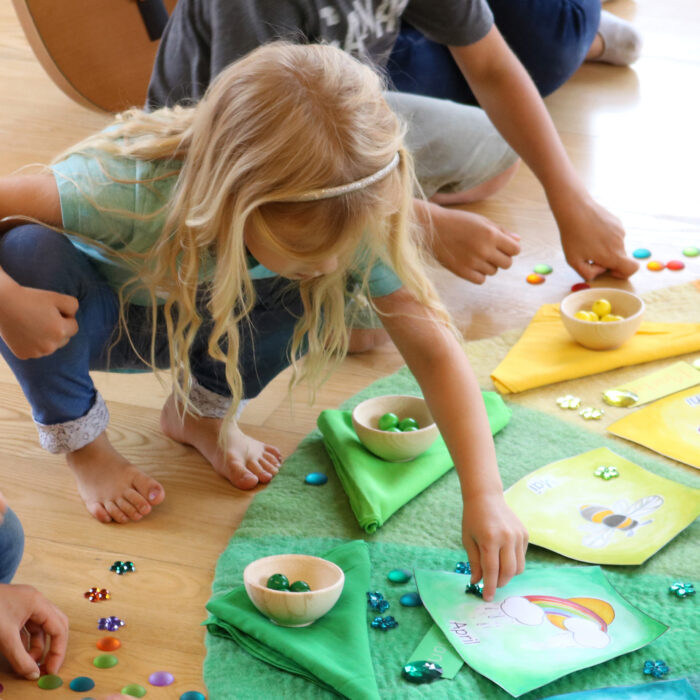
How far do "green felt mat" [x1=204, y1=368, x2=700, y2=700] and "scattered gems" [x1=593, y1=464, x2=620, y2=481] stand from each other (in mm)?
49

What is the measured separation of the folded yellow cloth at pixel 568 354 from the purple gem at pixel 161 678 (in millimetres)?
580

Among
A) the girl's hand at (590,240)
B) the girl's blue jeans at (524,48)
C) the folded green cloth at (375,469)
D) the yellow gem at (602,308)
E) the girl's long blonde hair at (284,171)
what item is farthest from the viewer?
the girl's blue jeans at (524,48)

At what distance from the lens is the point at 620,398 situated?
122 centimetres

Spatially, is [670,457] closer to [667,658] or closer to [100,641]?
[667,658]

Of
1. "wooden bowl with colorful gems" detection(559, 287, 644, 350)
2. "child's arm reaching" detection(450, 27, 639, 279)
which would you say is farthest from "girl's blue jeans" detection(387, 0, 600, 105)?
"wooden bowl with colorful gems" detection(559, 287, 644, 350)

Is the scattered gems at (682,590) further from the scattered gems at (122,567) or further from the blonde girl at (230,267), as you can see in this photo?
the scattered gems at (122,567)

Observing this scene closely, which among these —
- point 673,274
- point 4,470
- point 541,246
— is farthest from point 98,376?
point 673,274

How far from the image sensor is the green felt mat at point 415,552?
2.74 ft

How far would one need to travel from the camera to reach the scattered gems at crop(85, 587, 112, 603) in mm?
958

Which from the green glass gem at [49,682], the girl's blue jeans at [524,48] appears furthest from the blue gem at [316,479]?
the girl's blue jeans at [524,48]

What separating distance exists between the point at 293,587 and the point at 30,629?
0.25 meters

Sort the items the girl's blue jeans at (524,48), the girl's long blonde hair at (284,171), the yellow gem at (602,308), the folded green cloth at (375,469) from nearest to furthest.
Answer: the girl's long blonde hair at (284,171), the folded green cloth at (375,469), the yellow gem at (602,308), the girl's blue jeans at (524,48)

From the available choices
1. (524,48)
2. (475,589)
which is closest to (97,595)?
(475,589)

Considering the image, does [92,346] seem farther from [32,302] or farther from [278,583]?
[278,583]
